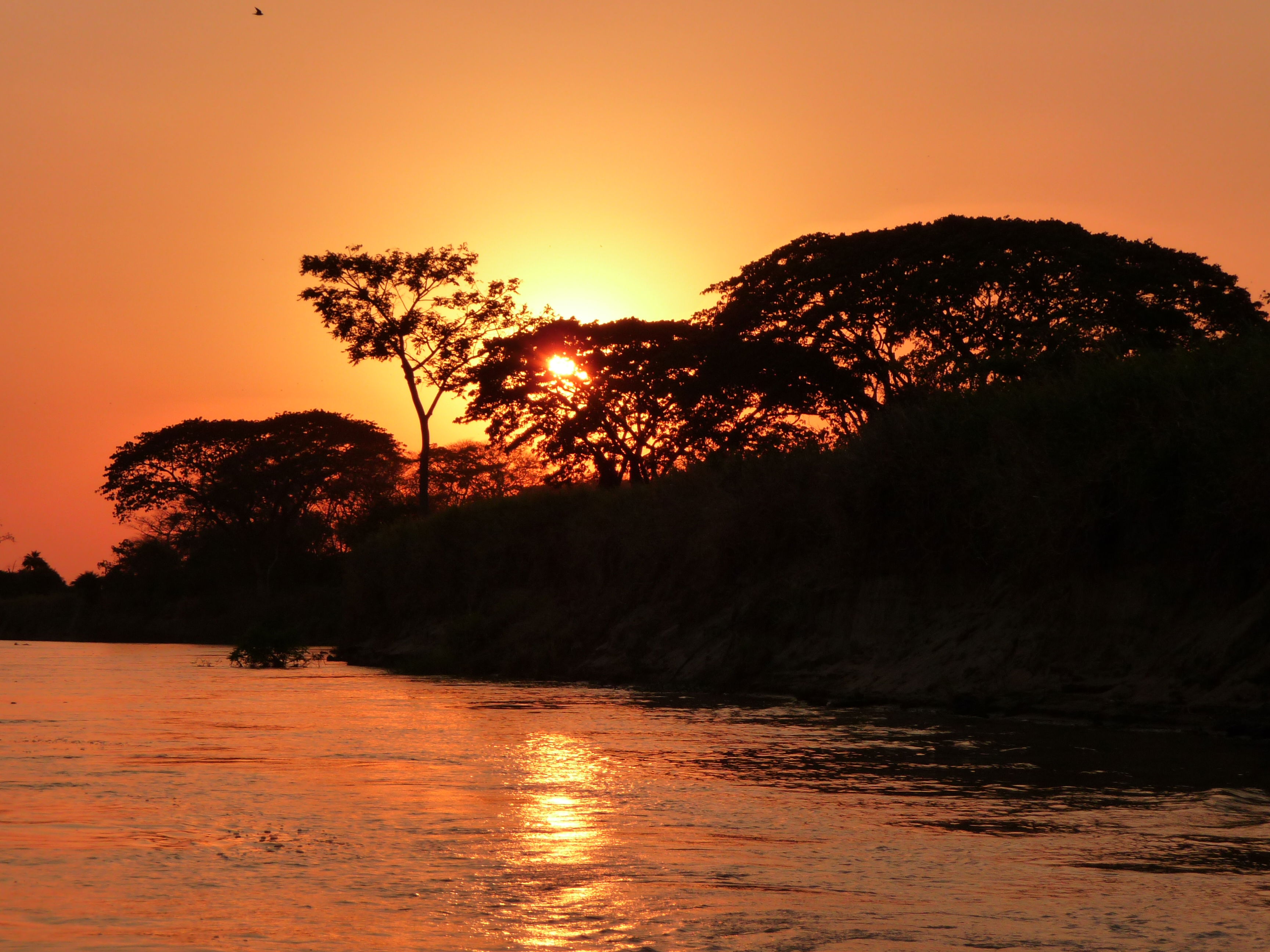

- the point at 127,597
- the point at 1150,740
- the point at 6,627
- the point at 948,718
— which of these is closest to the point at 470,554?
the point at 948,718

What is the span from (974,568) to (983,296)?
57.5 ft

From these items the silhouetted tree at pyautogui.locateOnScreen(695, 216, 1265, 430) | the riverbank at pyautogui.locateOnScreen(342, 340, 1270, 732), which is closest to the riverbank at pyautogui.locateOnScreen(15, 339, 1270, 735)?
the riverbank at pyautogui.locateOnScreen(342, 340, 1270, 732)

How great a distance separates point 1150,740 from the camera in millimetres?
12734

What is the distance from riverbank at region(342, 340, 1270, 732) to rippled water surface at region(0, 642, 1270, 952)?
1.94m

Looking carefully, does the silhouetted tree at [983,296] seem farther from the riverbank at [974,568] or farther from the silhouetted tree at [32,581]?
the silhouetted tree at [32,581]

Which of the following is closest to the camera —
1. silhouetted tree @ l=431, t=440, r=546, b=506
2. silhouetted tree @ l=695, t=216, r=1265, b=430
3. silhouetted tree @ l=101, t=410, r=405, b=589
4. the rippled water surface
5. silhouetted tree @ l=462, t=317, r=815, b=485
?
the rippled water surface

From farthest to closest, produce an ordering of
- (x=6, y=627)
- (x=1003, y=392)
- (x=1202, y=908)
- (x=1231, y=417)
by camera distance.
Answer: (x=6, y=627)
(x=1003, y=392)
(x=1231, y=417)
(x=1202, y=908)

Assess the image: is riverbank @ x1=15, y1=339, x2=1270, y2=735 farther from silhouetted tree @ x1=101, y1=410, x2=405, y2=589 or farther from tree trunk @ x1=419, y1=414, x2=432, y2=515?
silhouetted tree @ x1=101, y1=410, x2=405, y2=589

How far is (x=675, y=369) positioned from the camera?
41.9 m

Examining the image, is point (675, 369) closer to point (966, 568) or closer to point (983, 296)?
point (983, 296)

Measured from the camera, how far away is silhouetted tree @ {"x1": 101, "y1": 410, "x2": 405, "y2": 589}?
5838 centimetres

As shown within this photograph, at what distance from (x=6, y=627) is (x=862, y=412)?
44924 millimetres

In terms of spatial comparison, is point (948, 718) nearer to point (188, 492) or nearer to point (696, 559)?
point (696, 559)

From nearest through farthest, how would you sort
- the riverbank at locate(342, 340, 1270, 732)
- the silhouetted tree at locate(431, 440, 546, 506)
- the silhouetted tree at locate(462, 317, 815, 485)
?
the riverbank at locate(342, 340, 1270, 732) < the silhouetted tree at locate(462, 317, 815, 485) < the silhouetted tree at locate(431, 440, 546, 506)
